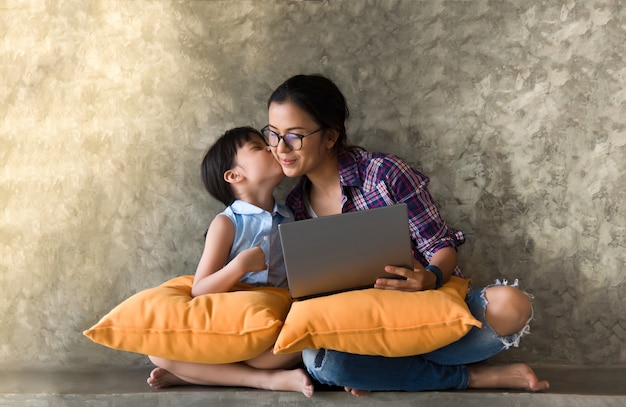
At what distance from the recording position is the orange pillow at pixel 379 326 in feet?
6.09

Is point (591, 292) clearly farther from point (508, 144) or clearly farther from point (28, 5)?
point (28, 5)

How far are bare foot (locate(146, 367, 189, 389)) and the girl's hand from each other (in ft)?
1.39

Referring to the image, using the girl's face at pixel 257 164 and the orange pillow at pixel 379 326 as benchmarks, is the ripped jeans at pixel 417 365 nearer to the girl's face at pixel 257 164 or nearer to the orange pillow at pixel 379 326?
the orange pillow at pixel 379 326

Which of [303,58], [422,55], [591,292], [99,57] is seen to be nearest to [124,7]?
[99,57]

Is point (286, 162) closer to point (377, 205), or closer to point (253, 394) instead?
point (377, 205)

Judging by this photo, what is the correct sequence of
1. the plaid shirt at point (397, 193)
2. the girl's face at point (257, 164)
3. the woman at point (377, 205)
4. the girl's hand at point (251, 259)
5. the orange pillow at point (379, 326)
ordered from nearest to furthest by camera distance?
the orange pillow at point (379, 326)
the woman at point (377, 205)
the girl's hand at point (251, 259)
the plaid shirt at point (397, 193)
the girl's face at point (257, 164)

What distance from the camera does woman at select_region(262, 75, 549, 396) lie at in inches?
77.2

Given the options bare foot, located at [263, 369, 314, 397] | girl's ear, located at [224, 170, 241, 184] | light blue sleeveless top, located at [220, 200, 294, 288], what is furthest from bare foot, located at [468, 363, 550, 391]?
girl's ear, located at [224, 170, 241, 184]

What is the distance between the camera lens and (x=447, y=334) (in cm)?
185

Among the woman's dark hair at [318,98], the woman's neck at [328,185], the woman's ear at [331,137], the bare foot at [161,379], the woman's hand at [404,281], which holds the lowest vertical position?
the bare foot at [161,379]

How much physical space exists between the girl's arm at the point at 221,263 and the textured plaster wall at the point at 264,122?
36 centimetres

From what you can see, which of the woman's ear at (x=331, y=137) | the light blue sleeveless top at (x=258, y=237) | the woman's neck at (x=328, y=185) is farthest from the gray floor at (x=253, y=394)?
the woman's ear at (x=331, y=137)

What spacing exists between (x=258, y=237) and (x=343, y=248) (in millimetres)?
490

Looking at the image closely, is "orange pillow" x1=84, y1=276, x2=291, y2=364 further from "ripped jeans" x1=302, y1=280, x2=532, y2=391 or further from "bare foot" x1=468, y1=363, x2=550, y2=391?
"bare foot" x1=468, y1=363, x2=550, y2=391
